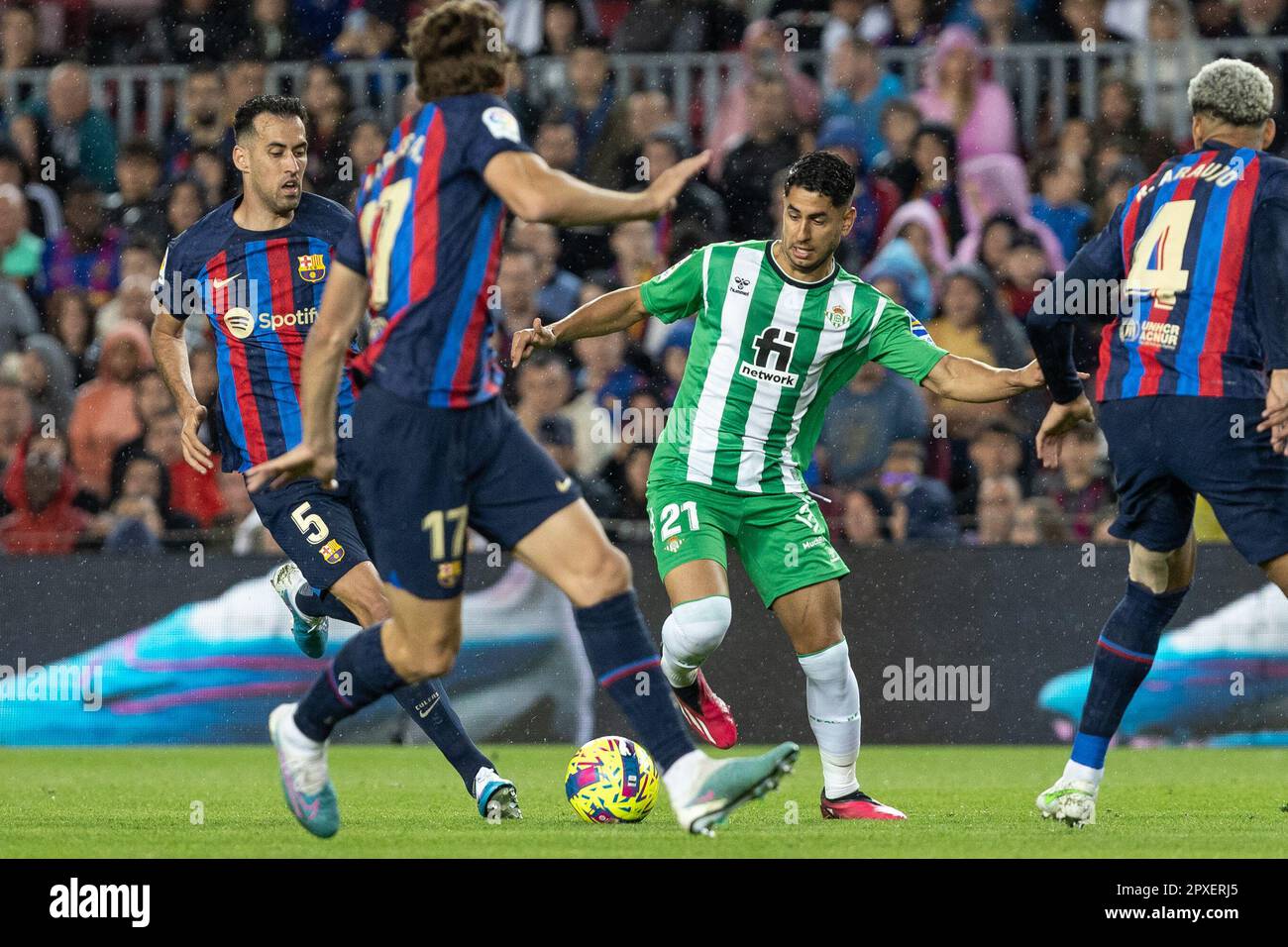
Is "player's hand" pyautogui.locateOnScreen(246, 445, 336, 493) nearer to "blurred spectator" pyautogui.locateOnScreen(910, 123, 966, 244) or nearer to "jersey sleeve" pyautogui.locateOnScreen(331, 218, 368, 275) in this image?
"jersey sleeve" pyautogui.locateOnScreen(331, 218, 368, 275)

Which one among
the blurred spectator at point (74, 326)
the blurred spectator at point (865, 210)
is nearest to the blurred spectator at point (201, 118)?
the blurred spectator at point (74, 326)

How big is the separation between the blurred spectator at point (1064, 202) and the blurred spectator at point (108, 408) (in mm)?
5829

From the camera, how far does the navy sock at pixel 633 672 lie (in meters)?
5.12

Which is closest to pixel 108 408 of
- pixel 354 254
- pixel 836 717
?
pixel 836 717

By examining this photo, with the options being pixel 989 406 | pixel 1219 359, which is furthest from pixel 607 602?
pixel 989 406

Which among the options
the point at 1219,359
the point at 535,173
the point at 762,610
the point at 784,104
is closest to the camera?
the point at 535,173

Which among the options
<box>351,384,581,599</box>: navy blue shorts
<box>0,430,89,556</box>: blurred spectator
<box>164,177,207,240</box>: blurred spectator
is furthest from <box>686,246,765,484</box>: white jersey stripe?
<box>164,177,207,240</box>: blurred spectator

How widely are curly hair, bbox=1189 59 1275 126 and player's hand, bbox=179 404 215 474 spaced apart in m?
3.65

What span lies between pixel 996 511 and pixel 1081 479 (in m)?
0.64

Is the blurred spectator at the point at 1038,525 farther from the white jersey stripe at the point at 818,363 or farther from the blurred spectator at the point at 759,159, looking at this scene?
the white jersey stripe at the point at 818,363

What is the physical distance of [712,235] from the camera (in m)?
12.0

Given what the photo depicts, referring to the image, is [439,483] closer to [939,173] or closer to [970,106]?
[939,173]

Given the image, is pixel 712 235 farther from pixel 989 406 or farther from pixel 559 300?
pixel 989 406

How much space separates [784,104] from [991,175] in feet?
4.78
